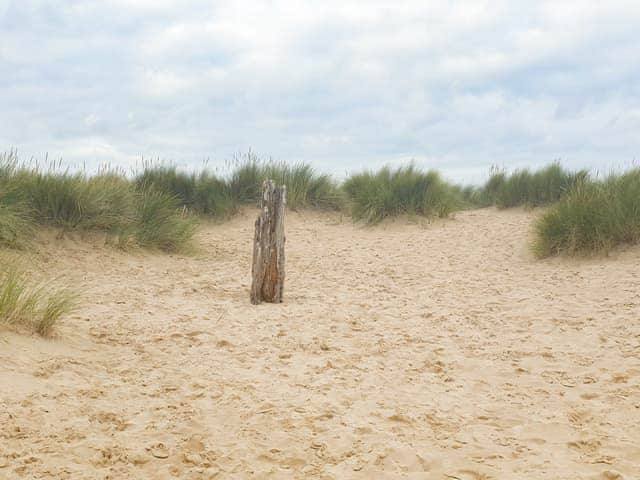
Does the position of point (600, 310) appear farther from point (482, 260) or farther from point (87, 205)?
point (87, 205)

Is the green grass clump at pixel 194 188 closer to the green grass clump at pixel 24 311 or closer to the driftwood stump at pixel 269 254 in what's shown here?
the driftwood stump at pixel 269 254

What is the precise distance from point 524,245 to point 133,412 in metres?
7.37

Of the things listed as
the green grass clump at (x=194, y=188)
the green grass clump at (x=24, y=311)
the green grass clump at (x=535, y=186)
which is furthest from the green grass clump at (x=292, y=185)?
the green grass clump at (x=24, y=311)

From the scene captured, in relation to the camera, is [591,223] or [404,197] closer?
[591,223]

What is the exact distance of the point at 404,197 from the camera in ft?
39.8

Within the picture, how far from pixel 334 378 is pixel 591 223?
5.39m

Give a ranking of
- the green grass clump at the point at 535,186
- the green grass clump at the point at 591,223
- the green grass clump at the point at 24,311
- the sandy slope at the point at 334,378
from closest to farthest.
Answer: the sandy slope at the point at 334,378 < the green grass clump at the point at 24,311 < the green grass clump at the point at 591,223 < the green grass clump at the point at 535,186

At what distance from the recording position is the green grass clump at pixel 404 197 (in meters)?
12.0

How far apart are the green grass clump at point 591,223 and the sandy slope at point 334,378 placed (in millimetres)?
317

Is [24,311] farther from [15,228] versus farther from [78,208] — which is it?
[78,208]

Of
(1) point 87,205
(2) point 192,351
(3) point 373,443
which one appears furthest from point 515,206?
(3) point 373,443

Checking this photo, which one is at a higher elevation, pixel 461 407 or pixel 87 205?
pixel 87 205

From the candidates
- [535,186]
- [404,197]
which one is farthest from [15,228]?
[535,186]

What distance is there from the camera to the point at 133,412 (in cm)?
339
